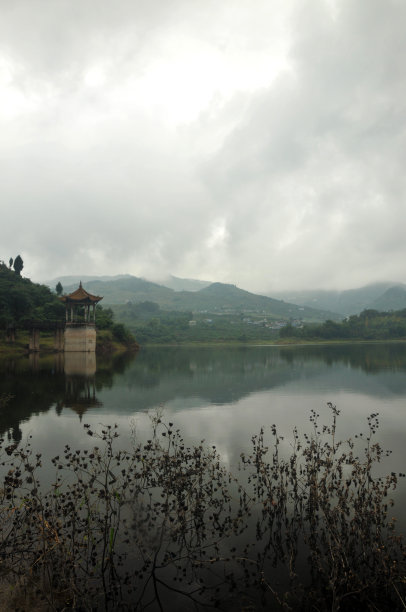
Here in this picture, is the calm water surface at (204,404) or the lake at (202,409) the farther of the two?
the calm water surface at (204,404)

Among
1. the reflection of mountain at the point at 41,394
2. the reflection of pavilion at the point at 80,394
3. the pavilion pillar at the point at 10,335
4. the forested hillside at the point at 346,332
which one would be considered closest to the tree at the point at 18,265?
the pavilion pillar at the point at 10,335

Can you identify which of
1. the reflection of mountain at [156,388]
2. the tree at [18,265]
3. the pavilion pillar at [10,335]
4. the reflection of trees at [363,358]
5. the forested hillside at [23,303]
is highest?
the tree at [18,265]

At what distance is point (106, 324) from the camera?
110 metres

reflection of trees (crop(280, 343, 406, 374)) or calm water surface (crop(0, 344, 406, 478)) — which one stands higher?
calm water surface (crop(0, 344, 406, 478))

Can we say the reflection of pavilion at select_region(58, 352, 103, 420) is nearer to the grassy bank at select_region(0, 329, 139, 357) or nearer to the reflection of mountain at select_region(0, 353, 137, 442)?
the reflection of mountain at select_region(0, 353, 137, 442)

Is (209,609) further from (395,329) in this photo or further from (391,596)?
Result: (395,329)

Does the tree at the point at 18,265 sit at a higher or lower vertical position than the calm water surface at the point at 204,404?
higher

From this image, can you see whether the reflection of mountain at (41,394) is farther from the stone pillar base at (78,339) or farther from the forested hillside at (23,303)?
the forested hillside at (23,303)

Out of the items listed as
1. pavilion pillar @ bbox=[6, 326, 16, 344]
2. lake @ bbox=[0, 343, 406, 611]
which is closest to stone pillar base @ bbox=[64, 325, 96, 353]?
pavilion pillar @ bbox=[6, 326, 16, 344]

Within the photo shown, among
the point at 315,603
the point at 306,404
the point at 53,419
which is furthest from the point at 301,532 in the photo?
the point at 306,404

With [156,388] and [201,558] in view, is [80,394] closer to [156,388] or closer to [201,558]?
[156,388]

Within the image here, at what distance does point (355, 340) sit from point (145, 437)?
170 metres

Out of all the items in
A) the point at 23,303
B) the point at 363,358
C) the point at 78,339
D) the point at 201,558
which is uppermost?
the point at 23,303

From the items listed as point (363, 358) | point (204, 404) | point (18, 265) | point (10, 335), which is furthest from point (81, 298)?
point (204, 404)
